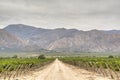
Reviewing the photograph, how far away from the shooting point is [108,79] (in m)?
47.0

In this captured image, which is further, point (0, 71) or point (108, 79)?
point (0, 71)

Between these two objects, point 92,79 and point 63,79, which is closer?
point 63,79

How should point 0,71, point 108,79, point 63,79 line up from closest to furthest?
point 63,79 < point 108,79 < point 0,71

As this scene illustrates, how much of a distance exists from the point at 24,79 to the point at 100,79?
43.3 feet

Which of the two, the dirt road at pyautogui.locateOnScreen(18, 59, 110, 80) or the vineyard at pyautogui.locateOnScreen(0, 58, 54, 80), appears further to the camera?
the vineyard at pyautogui.locateOnScreen(0, 58, 54, 80)

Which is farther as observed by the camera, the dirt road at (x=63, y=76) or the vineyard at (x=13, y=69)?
the vineyard at (x=13, y=69)

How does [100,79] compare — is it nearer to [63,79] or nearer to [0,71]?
[63,79]

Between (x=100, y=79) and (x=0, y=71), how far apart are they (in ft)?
107

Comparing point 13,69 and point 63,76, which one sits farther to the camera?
point 13,69

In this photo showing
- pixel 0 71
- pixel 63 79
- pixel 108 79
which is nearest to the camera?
pixel 63 79

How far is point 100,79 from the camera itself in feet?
156

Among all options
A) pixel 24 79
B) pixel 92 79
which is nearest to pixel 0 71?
pixel 24 79

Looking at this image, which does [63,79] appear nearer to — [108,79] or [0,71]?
[108,79]

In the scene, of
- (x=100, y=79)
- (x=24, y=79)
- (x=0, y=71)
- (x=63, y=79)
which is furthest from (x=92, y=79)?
(x=0, y=71)
